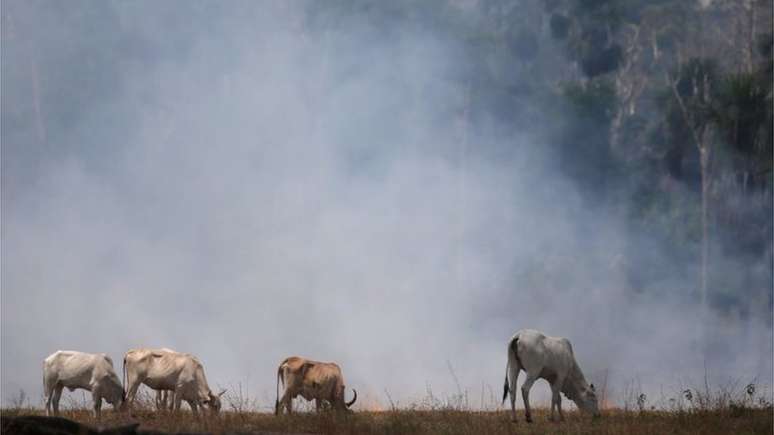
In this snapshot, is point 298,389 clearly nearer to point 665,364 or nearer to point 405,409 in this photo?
point 405,409

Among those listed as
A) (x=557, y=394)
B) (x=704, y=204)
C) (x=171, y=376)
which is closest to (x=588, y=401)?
(x=557, y=394)

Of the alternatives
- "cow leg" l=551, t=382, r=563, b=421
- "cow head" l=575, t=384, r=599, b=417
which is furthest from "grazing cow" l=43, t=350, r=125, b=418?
"cow head" l=575, t=384, r=599, b=417

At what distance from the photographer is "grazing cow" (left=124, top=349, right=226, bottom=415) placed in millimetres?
25578

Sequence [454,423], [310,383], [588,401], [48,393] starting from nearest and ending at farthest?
[454,423] < [48,393] < [588,401] < [310,383]

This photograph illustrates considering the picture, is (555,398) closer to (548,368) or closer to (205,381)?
(548,368)

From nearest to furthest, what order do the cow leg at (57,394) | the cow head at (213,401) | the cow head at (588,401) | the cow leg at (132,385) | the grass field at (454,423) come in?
the grass field at (454,423) → the cow leg at (57,394) → the cow head at (588,401) → the cow head at (213,401) → the cow leg at (132,385)

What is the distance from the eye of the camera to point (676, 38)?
102 meters

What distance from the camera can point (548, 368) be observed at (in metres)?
24.4

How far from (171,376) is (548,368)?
28.7ft

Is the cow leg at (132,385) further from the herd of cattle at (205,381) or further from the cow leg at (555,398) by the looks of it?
the cow leg at (555,398)

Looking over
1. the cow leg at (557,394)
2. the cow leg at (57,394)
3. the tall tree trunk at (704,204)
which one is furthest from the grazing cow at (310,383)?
the tall tree trunk at (704,204)

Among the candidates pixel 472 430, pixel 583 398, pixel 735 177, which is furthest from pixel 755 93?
pixel 472 430

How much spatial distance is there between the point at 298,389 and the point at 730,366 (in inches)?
2196

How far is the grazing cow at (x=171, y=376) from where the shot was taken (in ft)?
83.9
